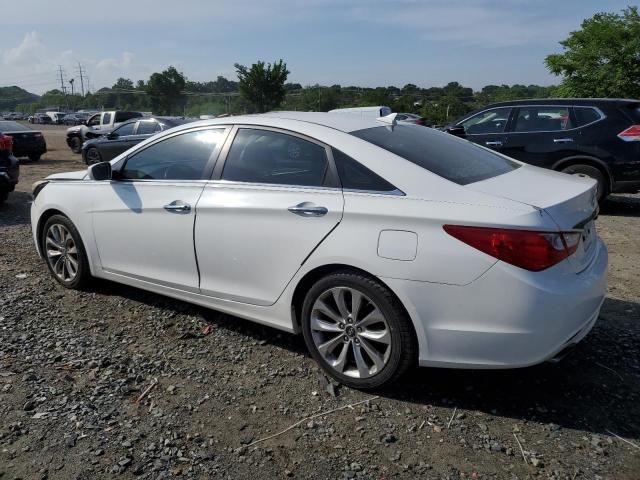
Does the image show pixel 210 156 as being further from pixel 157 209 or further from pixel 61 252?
pixel 61 252

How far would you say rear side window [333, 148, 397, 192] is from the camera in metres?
3.10

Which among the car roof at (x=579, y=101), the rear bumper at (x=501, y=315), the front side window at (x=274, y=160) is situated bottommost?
the rear bumper at (x=501, y=315)

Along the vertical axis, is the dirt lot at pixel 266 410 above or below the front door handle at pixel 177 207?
below

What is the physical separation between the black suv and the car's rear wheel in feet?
31.9

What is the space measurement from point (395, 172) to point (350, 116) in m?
0.97

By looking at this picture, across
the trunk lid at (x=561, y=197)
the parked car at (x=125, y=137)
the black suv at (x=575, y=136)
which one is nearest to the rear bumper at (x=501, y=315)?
the trunk lid at (x=561, y=197)

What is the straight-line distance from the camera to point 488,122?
893 cm

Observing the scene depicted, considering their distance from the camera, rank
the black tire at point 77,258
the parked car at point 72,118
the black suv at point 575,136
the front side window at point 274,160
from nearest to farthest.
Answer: the front side window at point 274,160, the black tire at point 77,258, the black suv at point 575,136, the parked car at point 72,118

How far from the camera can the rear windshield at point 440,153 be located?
318 centimetres

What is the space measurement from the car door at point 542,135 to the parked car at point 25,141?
13.7m

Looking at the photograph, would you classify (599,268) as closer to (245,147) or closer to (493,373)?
(493,373)

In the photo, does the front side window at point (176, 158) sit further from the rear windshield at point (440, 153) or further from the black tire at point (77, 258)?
the rear windshield at point (440, 153)

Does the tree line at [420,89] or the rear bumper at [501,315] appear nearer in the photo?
the rear bumper at [501,315]

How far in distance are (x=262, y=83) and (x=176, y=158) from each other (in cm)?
3707
